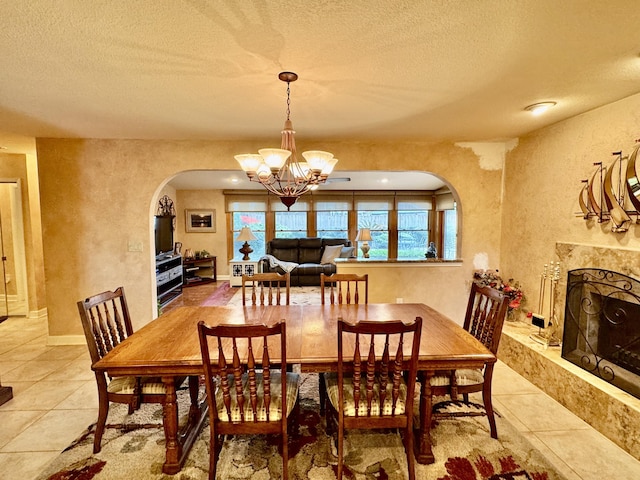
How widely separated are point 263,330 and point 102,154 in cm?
327

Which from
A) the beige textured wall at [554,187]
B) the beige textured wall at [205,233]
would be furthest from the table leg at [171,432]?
the beige textured wall at [205,233]

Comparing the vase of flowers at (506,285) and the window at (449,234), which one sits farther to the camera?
the window at (449,234)

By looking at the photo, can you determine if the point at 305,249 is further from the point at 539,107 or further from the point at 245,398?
the point at 245,398

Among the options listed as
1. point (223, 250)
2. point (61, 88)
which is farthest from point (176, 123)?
point (223, 250)

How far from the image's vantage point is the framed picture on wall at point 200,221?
302 inches

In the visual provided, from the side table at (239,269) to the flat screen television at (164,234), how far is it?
1.27 meters

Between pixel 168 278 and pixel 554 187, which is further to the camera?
pixel 168 278

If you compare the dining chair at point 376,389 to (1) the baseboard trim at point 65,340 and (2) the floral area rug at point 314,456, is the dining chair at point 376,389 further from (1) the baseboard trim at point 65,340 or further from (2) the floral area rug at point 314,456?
(1) the baseboard trim at point 65,340

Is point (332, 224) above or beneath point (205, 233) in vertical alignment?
above

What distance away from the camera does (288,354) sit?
1757 mm

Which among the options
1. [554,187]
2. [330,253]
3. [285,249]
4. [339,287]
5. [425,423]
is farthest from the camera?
[285,249]

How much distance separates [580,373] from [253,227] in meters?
6.71

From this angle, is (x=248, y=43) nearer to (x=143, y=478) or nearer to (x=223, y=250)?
(x=143, y=478)

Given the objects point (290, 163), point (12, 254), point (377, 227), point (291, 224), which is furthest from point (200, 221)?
point (290, 163)
